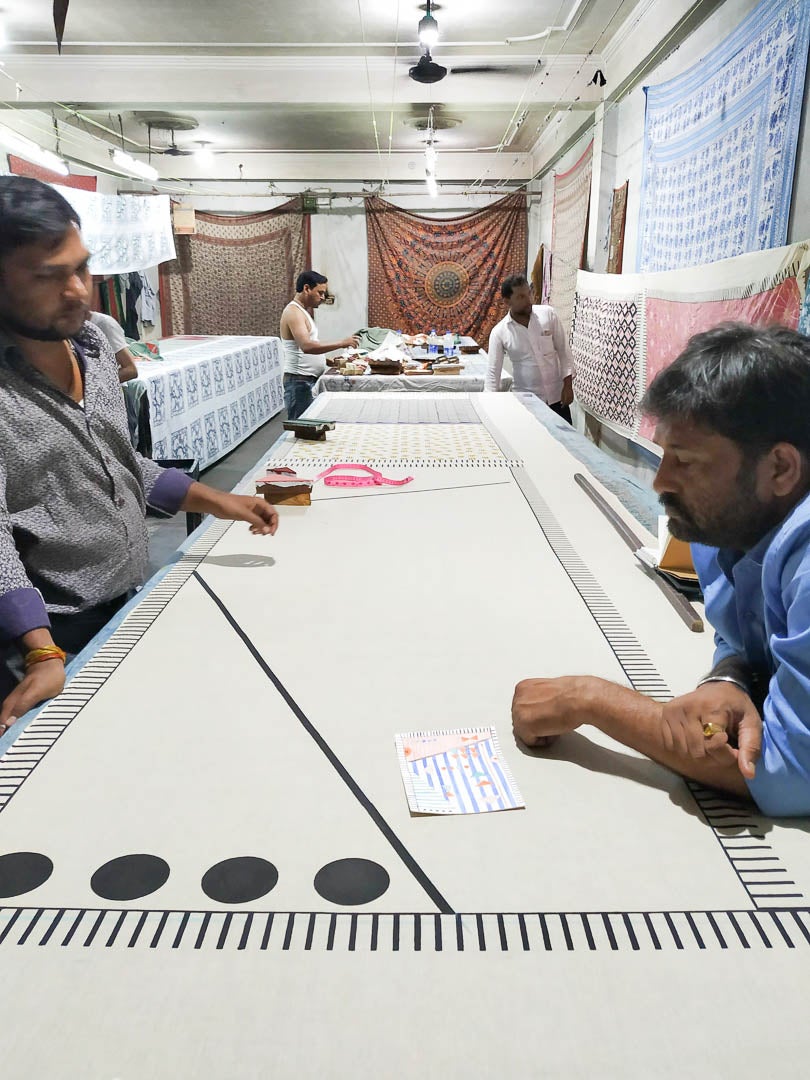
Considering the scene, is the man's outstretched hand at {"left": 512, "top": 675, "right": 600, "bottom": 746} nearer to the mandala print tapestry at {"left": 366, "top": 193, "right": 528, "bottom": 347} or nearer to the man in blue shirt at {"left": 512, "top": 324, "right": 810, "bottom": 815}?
the man in blue shirt at {"left": 512, "top": 324, "right": 810, "bottom": 815}

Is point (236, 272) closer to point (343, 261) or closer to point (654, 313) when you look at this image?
point (343, 261)

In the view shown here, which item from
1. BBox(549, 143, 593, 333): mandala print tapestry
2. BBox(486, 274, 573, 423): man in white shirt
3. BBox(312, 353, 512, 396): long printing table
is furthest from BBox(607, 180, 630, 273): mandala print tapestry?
BBox(312, 353, 512, 396): long printing table

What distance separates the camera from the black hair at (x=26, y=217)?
1.27 metres

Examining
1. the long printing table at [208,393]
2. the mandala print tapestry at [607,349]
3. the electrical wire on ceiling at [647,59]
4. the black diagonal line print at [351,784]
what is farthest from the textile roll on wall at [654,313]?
the long printing table at [208,393]

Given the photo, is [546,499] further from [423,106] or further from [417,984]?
[423,106]

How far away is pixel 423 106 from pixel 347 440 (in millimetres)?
5008

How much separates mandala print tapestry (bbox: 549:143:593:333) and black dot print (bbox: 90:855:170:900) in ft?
20.7

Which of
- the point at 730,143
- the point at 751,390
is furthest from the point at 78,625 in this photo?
the point at 730,143

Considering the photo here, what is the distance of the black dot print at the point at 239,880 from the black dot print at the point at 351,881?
0.16 ft

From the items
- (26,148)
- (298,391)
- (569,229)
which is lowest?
(298,391)

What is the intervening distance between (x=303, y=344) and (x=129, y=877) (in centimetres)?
439

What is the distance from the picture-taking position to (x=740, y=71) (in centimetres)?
320

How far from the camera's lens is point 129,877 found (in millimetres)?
738

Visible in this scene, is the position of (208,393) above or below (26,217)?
below
